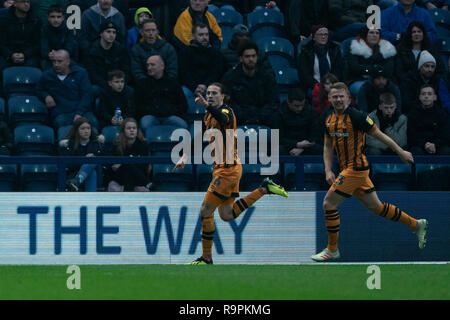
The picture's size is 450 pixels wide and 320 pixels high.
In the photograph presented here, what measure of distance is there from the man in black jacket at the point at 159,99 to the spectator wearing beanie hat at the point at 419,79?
3459 millimetres

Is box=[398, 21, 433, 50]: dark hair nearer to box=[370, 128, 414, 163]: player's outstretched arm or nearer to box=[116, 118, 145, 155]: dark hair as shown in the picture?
box=[370, 128, 414, 163]: player's outstretched arm

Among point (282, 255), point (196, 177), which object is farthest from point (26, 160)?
point (282, 255)

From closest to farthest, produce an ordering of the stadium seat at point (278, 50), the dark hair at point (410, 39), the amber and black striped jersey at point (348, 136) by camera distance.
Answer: the amber and black striped jersey at point (348, 136)
the dark hair at point (410, 39)
the stadium seat at point (278, 50)

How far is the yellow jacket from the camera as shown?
1406 centimetres

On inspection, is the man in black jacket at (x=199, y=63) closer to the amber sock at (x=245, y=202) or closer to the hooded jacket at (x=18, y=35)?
the hooded jacket at (x=18, y=35)

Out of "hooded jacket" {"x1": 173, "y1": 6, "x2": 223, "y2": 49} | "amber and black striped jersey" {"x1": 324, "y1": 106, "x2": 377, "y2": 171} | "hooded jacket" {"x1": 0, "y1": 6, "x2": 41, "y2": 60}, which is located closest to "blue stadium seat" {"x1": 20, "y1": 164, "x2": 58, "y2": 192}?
"hooded jacket" {"x1": 0, "y1": 6, "x2": 41, "y2": 60}

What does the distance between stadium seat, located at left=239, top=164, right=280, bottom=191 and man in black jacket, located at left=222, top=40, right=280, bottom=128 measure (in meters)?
0.75

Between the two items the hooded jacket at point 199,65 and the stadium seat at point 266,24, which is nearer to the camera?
the hooded jacket at point 199,65

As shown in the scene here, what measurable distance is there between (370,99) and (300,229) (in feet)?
8.55

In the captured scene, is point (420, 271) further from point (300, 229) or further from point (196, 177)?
point (196, 177)

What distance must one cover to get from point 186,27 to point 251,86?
6.60 ft

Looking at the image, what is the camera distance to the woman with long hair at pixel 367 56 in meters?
13.7

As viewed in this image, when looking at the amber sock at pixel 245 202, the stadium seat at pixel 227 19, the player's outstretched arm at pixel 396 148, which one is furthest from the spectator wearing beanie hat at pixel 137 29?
the player's outstretched arm at pixel 396 148

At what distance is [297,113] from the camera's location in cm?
1252
